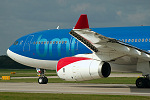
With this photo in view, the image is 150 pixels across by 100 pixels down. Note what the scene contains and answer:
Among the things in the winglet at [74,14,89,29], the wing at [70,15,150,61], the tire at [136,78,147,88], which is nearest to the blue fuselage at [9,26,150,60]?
the wing at [70,15,150,61]

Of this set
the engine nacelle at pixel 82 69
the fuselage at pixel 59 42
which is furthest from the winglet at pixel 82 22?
the fuselage at pixel 59 42

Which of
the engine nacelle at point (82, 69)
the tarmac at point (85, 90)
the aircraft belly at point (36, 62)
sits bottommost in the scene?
the tarmac at point (85, 90)

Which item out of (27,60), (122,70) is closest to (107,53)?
(122,70)

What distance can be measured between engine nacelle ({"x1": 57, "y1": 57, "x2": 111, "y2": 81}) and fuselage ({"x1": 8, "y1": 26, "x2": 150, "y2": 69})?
2943 millimetres

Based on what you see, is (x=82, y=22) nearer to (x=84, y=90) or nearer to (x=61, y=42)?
(x=84, y=90)

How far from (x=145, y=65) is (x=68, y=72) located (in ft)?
17.0

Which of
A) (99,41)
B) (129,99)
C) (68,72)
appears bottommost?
(129,99)

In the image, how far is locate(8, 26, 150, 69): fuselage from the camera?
2411cm

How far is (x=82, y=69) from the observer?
72.1 feet

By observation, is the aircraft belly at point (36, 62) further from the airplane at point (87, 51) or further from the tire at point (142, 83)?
the tire at point (142, 83)

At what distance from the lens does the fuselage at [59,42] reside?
2411cm

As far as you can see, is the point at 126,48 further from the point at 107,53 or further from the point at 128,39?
the point at 128,39

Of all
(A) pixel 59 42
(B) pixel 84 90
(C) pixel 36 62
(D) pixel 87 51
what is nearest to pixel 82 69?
(B) pixel 84 90

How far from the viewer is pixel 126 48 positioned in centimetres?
1988
